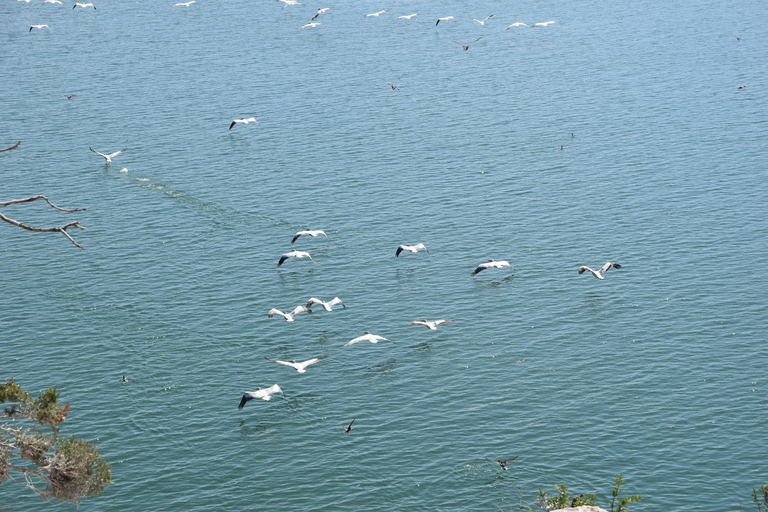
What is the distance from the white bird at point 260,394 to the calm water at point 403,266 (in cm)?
134

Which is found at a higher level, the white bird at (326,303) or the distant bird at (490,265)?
the distant bird at (490,265)

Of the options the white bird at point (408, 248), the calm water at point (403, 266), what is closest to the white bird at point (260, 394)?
the calm water at point (403, 266)

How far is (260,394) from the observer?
5691cm

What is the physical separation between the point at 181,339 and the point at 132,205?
30738 millimetres

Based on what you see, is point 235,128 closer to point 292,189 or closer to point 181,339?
point 292,189

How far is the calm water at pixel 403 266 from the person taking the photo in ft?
174

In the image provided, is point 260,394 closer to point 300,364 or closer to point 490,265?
point 300,364

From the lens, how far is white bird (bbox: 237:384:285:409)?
5625 cm

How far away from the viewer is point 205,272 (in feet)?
254

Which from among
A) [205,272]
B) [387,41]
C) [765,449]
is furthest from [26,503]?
[387,41]

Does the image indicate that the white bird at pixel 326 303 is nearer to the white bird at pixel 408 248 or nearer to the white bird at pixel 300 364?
the white bird at pixel 300 364

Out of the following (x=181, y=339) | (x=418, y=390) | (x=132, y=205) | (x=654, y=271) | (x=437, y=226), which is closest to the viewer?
(x=418, y=390)

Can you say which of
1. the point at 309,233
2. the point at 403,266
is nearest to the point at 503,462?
the point at 403,266

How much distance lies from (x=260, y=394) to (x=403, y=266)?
24729 millimetres
